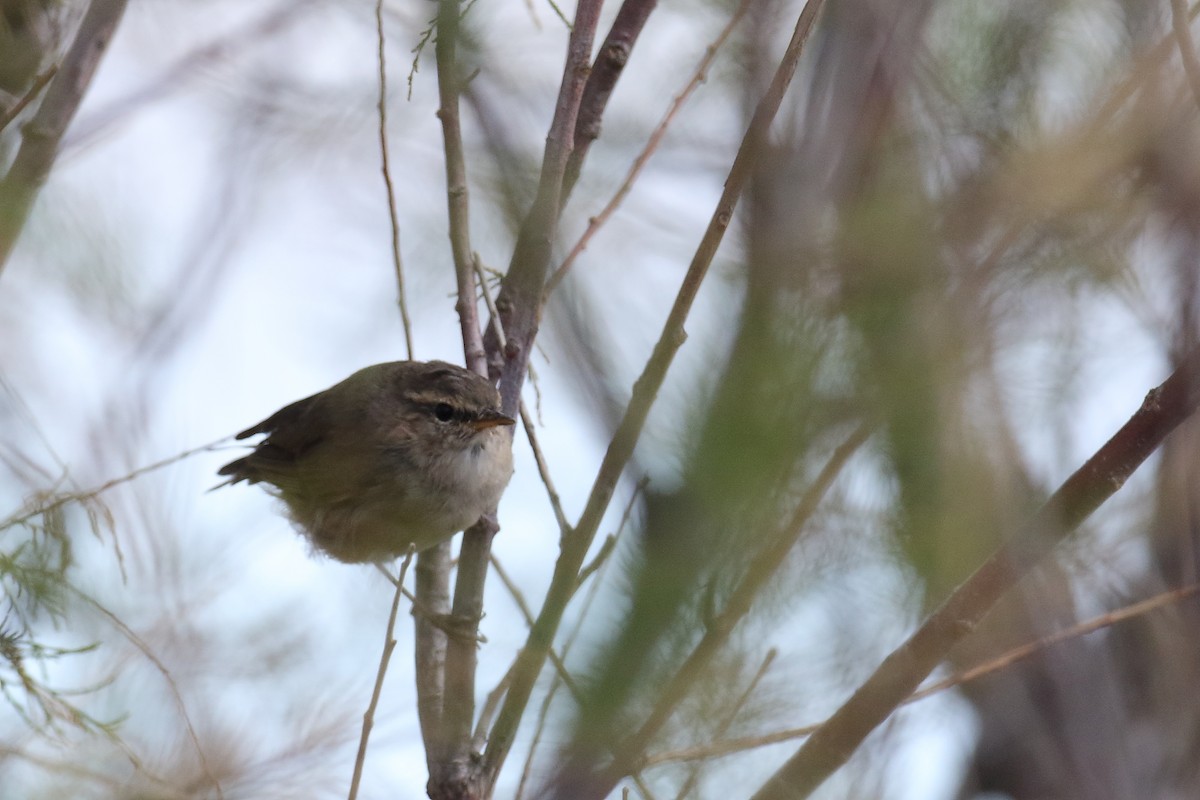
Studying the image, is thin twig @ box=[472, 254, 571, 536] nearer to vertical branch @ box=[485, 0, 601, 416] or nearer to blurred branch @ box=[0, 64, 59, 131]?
vertical branch @ box=[485, 0, 601, 416]

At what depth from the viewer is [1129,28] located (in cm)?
306

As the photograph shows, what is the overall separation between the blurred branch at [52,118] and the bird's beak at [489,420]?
1.49 m

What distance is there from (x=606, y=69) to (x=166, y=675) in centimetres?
193

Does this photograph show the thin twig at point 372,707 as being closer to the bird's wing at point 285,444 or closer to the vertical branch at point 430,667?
the vertical branch at point 430,667

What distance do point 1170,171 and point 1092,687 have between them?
1.75m

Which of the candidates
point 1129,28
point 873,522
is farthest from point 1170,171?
point 873,522

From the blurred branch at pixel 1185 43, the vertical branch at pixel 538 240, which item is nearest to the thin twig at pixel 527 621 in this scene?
the vertical branch at pixel 538 240

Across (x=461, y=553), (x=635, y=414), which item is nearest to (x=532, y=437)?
(x=461, y=553)

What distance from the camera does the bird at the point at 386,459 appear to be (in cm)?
393

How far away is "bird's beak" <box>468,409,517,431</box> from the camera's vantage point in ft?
12.0

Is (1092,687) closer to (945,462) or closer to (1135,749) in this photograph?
(1135,749)

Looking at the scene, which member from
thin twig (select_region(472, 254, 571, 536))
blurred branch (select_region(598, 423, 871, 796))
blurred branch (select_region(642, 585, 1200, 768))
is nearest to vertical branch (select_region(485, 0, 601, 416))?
thin twig (select_region(472, 254, 571, 536))

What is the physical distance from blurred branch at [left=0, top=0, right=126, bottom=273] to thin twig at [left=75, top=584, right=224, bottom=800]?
0.75m

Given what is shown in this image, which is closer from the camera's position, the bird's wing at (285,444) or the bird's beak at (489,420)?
the bird's beak at (489,420)
